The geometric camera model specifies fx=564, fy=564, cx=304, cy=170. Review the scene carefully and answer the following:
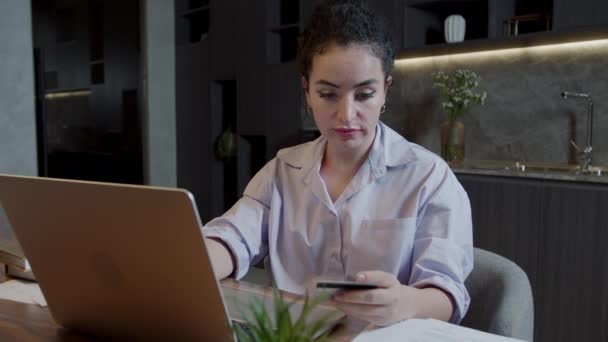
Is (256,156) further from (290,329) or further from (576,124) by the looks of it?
(290,329)

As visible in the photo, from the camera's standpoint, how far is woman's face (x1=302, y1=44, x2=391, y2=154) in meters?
1.27

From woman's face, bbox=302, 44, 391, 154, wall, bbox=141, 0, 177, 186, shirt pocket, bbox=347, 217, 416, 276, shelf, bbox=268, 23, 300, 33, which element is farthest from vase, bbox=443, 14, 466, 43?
wall, bbox=141, 0, 177, 186

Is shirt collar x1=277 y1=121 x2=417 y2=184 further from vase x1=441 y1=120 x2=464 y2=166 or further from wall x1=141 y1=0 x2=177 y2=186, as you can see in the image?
wall x1=141 y1=0 x2=177 y2=186

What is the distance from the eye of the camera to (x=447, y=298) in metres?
1.05

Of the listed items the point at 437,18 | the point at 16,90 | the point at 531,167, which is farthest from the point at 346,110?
the point at 16,90

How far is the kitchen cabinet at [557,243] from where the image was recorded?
2.45 metres

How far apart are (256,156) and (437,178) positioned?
3652 mm

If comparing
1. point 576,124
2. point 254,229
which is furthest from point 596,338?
point 254,229

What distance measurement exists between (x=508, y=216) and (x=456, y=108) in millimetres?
813

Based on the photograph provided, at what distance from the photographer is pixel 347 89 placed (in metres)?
1.28

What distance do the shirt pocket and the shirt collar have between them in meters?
0.15

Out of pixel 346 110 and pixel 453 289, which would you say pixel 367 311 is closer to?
pixel 453 289

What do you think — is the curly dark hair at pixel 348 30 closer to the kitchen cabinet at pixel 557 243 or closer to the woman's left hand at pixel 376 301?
the woman's left hand at pixel 376 301

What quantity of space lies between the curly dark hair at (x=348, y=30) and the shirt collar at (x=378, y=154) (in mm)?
175
